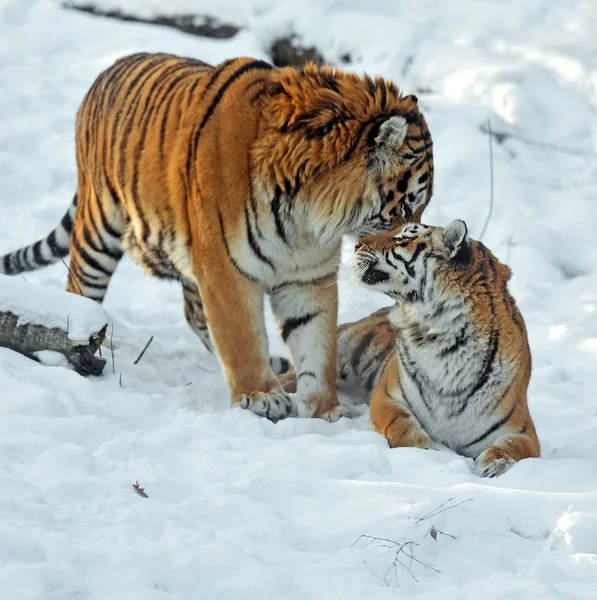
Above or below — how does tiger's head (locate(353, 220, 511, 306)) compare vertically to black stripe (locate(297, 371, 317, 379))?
above

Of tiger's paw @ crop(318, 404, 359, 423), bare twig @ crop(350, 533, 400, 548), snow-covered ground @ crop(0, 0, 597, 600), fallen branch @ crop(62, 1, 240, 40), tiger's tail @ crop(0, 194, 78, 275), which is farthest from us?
fallen branch @ crop(62, 1, 240, 40)

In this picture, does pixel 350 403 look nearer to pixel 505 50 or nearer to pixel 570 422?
pixel 570 422

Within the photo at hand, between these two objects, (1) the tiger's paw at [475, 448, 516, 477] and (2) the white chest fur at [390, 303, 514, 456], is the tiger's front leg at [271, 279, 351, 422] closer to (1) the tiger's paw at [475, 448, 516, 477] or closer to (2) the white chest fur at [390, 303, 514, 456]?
(2) the white chest fur at [390, 303, 514, 456]

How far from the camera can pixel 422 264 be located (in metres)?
3.83

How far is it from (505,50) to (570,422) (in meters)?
4.60

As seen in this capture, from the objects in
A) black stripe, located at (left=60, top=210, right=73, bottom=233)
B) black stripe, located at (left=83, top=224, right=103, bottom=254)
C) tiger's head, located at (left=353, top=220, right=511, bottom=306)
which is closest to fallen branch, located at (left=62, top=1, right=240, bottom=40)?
black stripe, located at (left=60, top=210, right=73, bottom=233)

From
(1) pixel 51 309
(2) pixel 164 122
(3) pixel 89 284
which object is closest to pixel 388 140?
(2) pixel 164 122

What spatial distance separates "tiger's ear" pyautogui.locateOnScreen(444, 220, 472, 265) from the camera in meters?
3.75

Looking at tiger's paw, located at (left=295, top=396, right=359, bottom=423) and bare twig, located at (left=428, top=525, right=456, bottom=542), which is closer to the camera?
bare twig, located at (left=428, top=525, right=456, bottom=542)

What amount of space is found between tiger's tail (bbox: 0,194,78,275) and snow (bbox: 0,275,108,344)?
4.76ft

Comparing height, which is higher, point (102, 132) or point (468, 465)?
point (102, 132)

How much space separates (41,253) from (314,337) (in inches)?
75.6

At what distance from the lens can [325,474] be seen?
3.24m

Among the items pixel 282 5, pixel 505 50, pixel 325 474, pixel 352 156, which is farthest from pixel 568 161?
pixel 325 474
